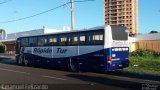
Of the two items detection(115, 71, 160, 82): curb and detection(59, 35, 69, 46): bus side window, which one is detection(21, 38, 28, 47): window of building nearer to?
detection(59, 35, 69, 46): bus side window

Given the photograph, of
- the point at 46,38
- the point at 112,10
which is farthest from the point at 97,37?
the point at 112,10

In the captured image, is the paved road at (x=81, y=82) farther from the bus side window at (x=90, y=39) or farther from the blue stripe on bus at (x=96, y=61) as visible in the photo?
the bus side window at (x=90, y=39)

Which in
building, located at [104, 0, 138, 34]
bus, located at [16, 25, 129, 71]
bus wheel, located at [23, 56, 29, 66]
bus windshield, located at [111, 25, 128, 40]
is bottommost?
bus wheel, located at [23, 56, 29, 66]

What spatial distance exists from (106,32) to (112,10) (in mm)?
65572

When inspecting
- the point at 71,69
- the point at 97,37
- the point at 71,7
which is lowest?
the point at 71,69

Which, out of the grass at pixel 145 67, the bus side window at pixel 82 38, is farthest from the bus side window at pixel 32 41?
the grass at pixel 145 67

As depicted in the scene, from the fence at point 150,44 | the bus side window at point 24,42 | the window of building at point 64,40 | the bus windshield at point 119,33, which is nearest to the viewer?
the bus windshield at point 119,33

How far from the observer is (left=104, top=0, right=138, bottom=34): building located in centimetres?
8376

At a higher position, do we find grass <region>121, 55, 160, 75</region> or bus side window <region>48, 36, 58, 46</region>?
bus side window <region>48, 36, 58, 46</region>

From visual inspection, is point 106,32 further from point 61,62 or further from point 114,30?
point 61,62

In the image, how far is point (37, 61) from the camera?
32.2 m

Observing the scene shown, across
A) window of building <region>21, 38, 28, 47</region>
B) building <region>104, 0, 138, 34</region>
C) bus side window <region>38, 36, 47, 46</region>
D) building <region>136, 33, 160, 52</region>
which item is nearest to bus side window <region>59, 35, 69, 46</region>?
bus side window <region>38, 36, 47, 46</region>

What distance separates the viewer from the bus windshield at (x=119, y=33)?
2372 cm

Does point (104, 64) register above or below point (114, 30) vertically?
below
